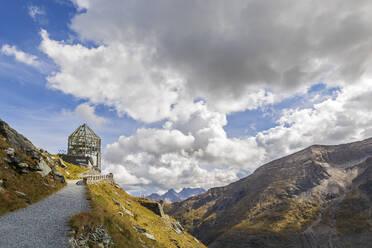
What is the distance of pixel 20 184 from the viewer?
24.2 m

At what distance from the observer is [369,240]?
173750 millimetres

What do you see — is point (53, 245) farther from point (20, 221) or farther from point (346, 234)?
point (346, 234)

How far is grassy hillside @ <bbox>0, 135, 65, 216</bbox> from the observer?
20.4 m

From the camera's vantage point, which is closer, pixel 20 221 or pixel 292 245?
pixel 20 221

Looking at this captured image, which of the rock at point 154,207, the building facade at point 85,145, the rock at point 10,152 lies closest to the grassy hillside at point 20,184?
the rock at point 10,152

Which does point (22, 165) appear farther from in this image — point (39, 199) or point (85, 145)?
point (85, 145)

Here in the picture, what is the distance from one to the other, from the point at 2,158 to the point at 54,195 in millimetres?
6869

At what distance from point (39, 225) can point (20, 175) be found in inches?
460

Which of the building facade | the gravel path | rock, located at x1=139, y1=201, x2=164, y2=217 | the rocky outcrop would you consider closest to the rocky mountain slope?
the gravel path

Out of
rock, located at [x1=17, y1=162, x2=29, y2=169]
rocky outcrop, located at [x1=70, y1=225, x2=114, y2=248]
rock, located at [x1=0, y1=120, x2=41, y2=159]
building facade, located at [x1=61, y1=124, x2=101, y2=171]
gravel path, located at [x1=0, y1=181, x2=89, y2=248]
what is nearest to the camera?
gravel path, located at [x1=0, y1=181, x2=89, y2=248]

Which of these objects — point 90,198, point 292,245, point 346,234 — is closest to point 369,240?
point 346,234

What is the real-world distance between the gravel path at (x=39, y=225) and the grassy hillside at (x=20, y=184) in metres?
1.06

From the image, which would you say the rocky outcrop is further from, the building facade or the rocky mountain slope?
the building facade

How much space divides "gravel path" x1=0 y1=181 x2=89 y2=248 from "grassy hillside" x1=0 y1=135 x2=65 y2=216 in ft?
3.47
